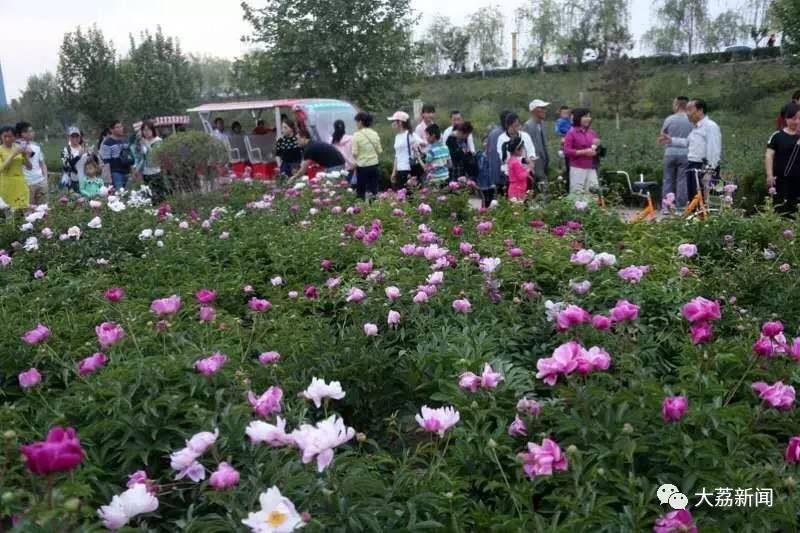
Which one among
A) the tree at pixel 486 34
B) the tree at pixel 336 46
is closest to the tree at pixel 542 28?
the tree at pixel 486 34

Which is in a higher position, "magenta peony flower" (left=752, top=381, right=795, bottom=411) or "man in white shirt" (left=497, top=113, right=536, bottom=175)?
"man in white shirt" (left=497, top=113, right=536, bottom=175)

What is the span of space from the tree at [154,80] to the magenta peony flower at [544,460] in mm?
24590

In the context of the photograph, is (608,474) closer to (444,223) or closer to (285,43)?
(444,223)

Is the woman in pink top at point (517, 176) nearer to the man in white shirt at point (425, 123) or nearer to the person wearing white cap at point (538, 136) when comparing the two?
the person wearing white cap at point (538, 136)

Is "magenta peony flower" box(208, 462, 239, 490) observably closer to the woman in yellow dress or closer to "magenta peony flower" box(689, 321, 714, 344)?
"magenta peony flower" box(689, 321, 714, 344)

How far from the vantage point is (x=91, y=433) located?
2.18 m

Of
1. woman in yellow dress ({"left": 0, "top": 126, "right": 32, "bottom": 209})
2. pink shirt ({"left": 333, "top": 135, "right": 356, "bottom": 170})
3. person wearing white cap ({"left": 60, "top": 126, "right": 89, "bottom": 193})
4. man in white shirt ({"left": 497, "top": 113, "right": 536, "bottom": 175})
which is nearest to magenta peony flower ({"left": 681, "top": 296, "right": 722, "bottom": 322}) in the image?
man in white shirt ({"left": 497, "top": 113, "right": 536, "bottom": 175})

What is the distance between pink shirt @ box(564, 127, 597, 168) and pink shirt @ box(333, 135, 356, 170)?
2.37 metres

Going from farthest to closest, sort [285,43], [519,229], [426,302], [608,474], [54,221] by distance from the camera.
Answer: [285,43] → [54,221] → [519,229] → [426,302] → [608,474]

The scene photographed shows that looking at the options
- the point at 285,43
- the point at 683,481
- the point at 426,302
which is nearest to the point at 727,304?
the point at 426,302

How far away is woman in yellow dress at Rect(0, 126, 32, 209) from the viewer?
7.77 meters

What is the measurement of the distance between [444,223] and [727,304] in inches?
95.4

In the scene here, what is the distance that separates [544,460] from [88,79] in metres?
24.9

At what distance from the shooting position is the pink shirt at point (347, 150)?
29.8 feet
